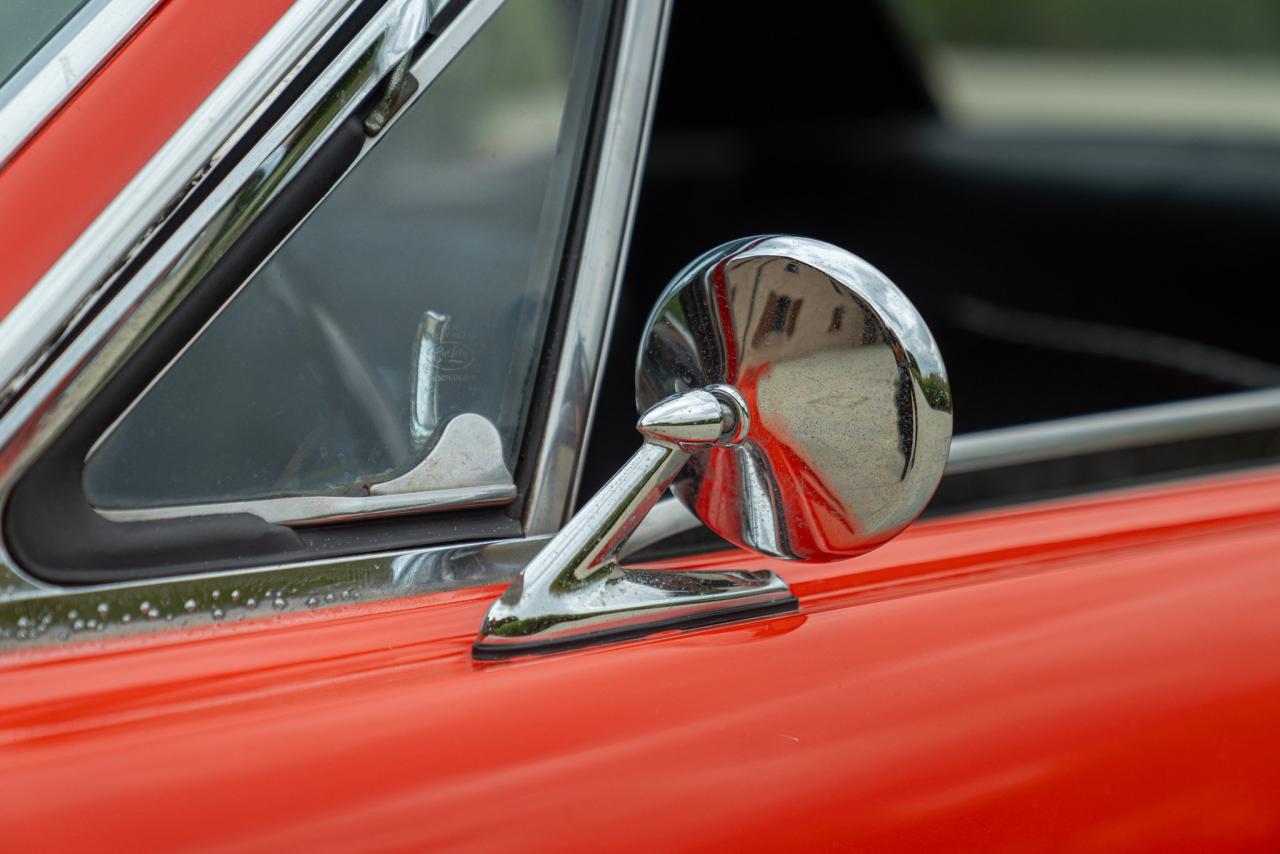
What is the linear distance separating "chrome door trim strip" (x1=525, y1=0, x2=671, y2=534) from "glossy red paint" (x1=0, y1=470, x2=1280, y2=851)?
117 millimetres

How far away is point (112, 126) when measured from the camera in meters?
0.81

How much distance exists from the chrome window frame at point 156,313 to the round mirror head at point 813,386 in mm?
247

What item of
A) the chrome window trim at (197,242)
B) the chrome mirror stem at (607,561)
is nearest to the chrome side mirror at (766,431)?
the chrome mirror stem at (607,561)

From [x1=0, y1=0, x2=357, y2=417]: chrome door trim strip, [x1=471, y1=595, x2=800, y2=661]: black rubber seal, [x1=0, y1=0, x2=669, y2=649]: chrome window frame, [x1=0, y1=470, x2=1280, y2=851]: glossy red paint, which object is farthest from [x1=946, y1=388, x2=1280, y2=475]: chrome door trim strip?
[x1=0, y1=0, x2=357, y2=417]: chrome door trim strip

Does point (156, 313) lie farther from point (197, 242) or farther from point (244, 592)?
point (244, 592)

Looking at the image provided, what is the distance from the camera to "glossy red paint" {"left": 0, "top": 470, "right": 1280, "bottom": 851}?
2.51ft

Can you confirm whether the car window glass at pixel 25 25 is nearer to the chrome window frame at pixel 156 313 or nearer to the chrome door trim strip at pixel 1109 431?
the chrome window frame at pixel 156 313

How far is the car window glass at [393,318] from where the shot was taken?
883mm

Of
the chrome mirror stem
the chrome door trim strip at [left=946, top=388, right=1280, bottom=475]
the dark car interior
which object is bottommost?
the chrome mirror stem

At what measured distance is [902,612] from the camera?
976 mm

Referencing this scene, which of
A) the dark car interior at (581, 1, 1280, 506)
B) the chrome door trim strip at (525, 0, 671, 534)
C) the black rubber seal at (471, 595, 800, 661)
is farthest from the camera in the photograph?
the dark car interior at (581, 1, 1280, 506)

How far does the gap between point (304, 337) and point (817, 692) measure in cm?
43

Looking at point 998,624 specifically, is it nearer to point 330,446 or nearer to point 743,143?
point 330,446

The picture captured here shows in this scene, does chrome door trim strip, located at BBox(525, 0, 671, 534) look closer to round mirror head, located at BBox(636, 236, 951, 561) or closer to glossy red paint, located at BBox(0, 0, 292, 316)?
round mirror head, located at BBox(636, 236, 951, 561)
